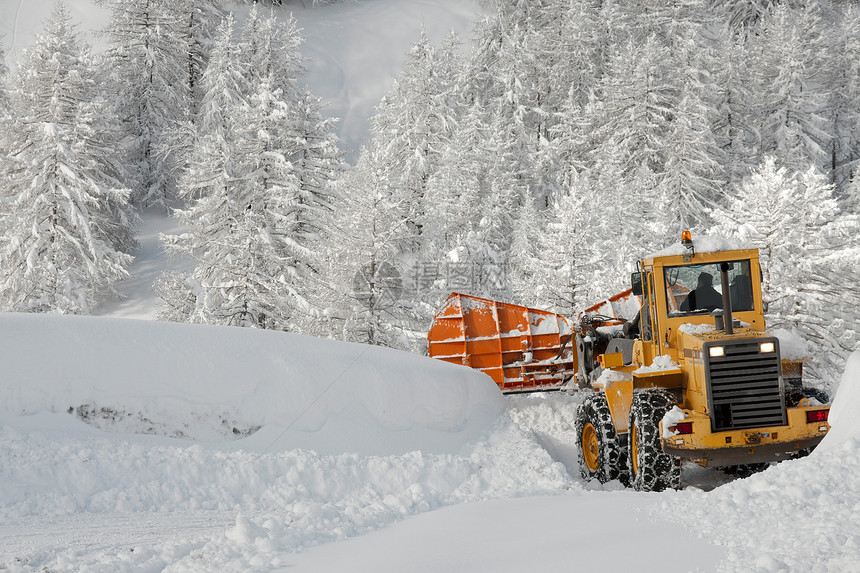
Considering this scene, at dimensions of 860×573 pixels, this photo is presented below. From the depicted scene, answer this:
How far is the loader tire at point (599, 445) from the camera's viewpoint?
8945mm

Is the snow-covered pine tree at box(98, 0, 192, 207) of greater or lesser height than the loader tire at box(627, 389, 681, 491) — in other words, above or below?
above

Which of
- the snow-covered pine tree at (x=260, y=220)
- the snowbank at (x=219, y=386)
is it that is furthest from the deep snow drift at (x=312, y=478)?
the snow-covered pine tree at (x=260, y=220)

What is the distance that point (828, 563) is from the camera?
4.03 meters

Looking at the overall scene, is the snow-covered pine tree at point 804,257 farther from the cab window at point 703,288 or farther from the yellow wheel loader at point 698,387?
the yellow wheel loader at point 698,387

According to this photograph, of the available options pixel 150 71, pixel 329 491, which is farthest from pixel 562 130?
pixel 329 491

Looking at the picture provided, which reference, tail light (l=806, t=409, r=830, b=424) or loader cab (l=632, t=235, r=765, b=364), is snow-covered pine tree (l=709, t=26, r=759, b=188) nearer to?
loader cab (l=632, t=235, r=765, b=364)

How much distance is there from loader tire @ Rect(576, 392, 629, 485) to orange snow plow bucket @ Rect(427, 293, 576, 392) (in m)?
3.25

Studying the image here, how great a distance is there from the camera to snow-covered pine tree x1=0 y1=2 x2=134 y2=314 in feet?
72.7

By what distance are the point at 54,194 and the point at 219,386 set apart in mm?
18747

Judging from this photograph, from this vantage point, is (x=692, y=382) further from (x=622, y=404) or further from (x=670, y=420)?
(x=622, y=404)

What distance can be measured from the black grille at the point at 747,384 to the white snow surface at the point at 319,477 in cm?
69

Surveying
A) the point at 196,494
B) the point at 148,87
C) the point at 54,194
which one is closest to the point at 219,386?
A: the point at 196,494

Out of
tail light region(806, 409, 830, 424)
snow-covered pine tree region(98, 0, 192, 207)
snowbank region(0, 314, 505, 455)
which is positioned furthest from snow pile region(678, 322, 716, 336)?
snow-covered pine tree region(98, 0, 192, 207)

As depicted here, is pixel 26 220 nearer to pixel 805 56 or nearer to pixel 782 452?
pixel 782 452
